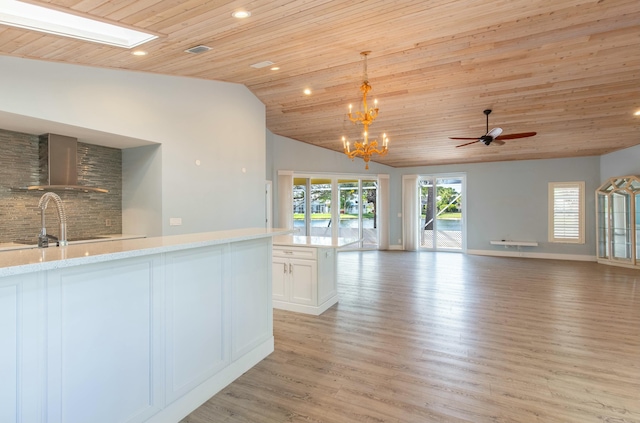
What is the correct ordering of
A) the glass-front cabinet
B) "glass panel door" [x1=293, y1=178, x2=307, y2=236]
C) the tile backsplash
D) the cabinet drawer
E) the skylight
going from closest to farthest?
1. the skylight
2. the tile backsplash
3. the cabinet drawer
4. the glass-front cabinet
5. "glass panel door" [x1=293, y1=178, x2=307, y2=236]

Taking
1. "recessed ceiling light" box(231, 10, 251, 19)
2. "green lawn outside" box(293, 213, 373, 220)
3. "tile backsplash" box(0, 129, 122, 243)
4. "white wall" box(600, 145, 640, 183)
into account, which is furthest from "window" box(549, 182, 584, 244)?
"tile backsplash" box(0, 129, 122, 243)

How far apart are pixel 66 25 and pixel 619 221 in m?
10.5

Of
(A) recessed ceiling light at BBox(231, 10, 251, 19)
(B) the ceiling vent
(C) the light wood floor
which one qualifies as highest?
(B) the ceiling vent

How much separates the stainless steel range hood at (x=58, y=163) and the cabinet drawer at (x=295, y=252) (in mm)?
2635

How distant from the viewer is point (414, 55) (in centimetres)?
423

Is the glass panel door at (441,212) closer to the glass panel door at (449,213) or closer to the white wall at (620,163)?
the glass panel door at (449,213)

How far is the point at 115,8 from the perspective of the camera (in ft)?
8.97

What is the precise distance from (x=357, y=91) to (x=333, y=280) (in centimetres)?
307

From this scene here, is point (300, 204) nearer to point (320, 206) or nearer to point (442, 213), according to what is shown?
point (320, 206)

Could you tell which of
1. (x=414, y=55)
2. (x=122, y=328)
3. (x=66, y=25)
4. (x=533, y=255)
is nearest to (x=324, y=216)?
(x=533, y=255)

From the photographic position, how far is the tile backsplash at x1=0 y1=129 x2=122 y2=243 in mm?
3934

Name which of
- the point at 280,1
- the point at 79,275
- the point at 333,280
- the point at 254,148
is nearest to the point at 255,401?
the point at 79,275

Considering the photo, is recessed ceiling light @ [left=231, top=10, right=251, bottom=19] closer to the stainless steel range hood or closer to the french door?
the stainless steel range hood

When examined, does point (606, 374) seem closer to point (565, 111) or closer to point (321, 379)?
point (321, 379)
